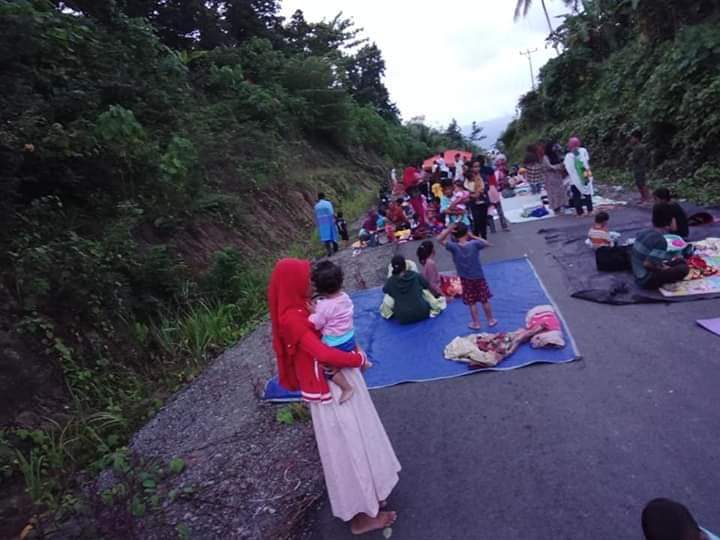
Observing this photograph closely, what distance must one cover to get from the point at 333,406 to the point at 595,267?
5678 millimetres

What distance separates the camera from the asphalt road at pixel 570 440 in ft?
9.75

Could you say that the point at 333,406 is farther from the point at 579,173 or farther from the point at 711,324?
the point at 579,173

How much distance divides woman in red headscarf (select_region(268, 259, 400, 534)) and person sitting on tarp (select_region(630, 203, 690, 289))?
4.46 m

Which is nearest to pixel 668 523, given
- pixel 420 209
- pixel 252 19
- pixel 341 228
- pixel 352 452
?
pixel 352 452

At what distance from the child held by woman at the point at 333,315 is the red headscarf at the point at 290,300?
11cm

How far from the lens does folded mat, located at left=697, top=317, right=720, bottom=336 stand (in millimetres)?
4743

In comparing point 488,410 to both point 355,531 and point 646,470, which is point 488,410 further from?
point 355,531

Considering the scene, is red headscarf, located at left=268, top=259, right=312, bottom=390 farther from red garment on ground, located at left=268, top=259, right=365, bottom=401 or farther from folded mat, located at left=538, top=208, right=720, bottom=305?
folded mat, located at left=538, top=208, right=720, bottom=305

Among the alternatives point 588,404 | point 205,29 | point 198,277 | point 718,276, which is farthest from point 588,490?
point 205,29

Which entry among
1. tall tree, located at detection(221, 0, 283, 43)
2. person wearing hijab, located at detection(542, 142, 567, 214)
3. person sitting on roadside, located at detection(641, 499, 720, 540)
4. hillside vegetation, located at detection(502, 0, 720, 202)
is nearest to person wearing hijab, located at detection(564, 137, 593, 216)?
person wearing hijab, located at detection(542, 142, 567, 214)

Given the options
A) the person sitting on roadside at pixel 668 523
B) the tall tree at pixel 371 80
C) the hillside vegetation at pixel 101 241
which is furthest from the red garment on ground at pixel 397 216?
the tall tree at pixel 371 80

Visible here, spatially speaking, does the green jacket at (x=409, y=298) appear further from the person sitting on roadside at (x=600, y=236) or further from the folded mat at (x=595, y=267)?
the person sitting on roadside at (x=600, y=236)

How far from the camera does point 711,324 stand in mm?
4879

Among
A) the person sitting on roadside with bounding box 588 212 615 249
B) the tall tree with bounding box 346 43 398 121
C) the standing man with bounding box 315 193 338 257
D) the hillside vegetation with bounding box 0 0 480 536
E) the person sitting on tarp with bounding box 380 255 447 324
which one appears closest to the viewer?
the hillside vegetation with bounding box 0 0 480 536
